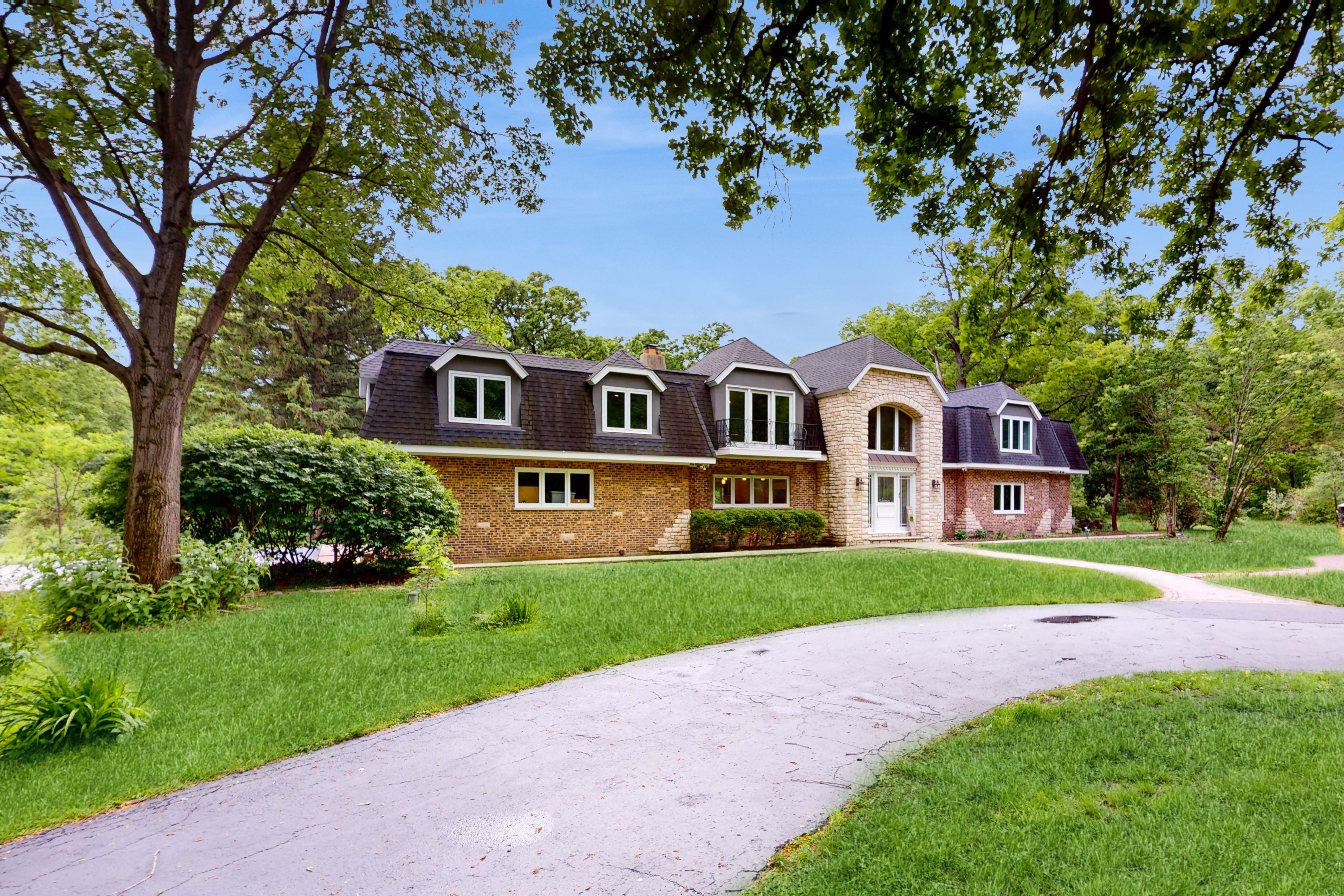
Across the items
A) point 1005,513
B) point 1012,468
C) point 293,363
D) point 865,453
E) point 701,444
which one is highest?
point 293,363

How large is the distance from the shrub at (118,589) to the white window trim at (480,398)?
671cm

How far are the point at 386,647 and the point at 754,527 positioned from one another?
1325 cm

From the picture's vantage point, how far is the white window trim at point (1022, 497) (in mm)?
24016

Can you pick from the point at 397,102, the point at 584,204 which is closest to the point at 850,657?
the point at 584,204

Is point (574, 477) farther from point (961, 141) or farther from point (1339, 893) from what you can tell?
point (1339, 893)

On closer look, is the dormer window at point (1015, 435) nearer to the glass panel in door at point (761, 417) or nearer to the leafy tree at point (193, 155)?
the glass panel in door at point (761, 417)

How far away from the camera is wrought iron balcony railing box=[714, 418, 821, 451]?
1920 cm

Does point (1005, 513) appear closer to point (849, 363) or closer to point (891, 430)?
point (891, 430)

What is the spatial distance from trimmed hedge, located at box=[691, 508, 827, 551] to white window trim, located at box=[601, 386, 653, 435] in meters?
2.94

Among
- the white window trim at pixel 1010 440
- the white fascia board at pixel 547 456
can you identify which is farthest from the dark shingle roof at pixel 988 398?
the white fascia board at pixel 547 456

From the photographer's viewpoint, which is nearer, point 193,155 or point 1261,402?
point 193,155

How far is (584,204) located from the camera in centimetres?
1098

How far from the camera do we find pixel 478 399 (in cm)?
1549

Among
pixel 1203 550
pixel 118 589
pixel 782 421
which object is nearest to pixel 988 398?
pixel 1203 550
